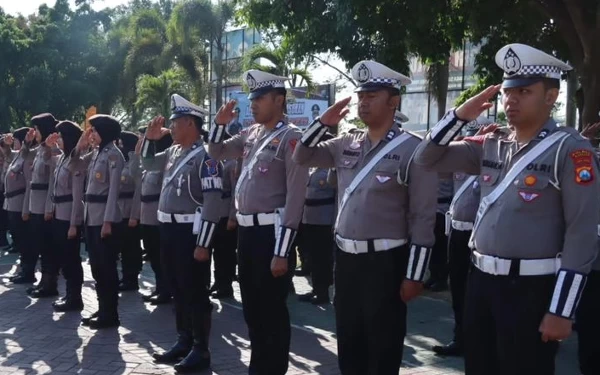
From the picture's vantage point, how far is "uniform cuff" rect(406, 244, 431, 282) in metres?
3.94

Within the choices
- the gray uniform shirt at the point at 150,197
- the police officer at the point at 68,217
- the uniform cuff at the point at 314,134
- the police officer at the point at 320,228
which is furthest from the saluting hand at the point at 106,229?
the uniform cuff at the point at 314,134

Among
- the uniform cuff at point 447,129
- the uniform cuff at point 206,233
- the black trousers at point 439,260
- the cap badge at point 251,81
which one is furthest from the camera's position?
the black trousers at point 439,260

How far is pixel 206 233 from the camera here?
5477 millimetres

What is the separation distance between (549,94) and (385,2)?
21.6 ft

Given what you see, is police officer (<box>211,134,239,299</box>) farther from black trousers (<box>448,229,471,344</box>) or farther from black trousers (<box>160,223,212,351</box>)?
black trousers (<box>448,229,471,344</box>)

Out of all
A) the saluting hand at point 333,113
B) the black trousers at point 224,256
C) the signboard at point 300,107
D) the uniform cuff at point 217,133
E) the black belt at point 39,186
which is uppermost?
the signboard at point 300,107

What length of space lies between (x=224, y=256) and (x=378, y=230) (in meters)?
5.24

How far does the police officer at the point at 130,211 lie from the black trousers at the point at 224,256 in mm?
1027

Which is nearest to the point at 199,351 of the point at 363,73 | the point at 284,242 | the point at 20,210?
the point at 284,242

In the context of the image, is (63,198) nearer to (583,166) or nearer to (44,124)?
(44,124)

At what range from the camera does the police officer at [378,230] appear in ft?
13.1

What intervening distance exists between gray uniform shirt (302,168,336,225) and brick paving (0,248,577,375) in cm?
102

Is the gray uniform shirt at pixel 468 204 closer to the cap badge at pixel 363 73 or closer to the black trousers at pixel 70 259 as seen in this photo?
the cap badge at pixel 363 73

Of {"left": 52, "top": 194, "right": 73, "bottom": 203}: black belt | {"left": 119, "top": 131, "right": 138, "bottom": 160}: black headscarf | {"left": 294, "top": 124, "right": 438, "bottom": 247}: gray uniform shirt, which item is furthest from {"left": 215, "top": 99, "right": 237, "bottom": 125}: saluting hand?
{"left": 119, "top": 131, "right": 138, "bottom": 160}: black headscarf
